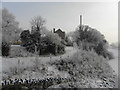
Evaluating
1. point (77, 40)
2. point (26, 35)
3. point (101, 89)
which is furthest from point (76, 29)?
point (101, 89)

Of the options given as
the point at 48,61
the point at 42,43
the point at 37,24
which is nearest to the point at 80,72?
the point at 48,61

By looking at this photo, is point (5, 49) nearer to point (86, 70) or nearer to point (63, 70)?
point (63, 70)

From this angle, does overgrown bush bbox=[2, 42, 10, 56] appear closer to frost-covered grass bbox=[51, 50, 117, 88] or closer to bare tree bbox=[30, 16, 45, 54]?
bare tree bbox=[30, 16, 45, 54]

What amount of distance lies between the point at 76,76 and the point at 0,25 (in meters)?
8.17

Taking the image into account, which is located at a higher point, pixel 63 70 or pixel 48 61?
pixel 48 61

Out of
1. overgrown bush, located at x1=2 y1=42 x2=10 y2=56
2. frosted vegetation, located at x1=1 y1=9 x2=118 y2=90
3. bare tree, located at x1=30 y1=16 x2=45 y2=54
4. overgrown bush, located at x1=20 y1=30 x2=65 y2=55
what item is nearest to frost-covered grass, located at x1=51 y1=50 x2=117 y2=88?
frosted vegetation, located at x1=1 y1=9 x2=118 y2=90

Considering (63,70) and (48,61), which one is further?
(48,61)

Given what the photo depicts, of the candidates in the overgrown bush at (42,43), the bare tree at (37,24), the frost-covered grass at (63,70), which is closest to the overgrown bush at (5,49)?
the overgrown bush at (42,43)

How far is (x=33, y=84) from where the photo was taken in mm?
8781

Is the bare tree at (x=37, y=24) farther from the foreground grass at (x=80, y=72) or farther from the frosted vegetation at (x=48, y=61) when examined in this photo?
the foreground grass at (x=80, y=72)

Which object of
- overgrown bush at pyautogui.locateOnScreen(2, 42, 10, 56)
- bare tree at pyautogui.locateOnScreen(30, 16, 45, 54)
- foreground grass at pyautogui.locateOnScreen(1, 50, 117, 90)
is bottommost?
foreground grass at pyautogui.locateOnScreen(1, 50, 117, 90)

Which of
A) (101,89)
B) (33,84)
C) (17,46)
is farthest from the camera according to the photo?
(17,46)

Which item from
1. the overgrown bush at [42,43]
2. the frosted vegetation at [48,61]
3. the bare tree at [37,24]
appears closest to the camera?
the frosted vegetation at [48,61]

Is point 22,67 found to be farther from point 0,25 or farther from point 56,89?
point 0,25
